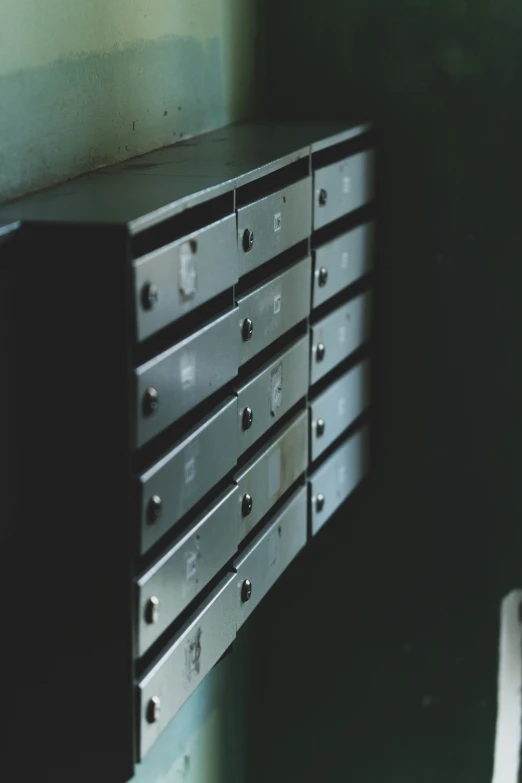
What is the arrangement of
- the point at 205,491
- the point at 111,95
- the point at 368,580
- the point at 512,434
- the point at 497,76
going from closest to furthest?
the point at 205,491
the point at 111,95
the point at 497,76
the point at 512,434
the point at 368,580

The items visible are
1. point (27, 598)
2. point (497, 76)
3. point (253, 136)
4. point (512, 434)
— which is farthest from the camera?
point (512, 434)

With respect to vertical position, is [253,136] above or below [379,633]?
above

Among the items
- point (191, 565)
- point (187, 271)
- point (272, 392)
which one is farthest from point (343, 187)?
point (191, 565)

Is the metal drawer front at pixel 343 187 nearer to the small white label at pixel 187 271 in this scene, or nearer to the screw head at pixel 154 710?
the small white label at pixel 187 271

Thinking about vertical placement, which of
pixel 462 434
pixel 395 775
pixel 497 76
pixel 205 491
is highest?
pixel 497 76

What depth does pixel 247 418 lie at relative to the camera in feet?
6.38

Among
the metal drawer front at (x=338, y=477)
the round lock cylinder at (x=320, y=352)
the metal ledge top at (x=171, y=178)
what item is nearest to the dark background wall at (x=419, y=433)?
the metal drawer front at (x=338, y=477)

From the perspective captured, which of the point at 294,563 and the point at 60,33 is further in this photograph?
the point at 294,563

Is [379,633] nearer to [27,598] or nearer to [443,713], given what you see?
[443,713]

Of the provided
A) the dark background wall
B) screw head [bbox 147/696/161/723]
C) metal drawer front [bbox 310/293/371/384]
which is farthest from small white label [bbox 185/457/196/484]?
the dark background wall

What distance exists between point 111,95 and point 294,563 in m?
1.53

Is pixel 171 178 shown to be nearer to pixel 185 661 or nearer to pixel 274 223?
pixel 274 223

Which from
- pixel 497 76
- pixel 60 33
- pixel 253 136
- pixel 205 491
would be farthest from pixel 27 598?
pixel 497 76

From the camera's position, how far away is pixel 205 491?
5.78 ft
